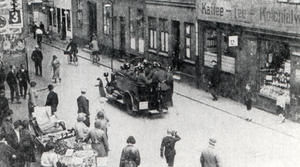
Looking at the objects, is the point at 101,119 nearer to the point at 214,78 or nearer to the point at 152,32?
the point at 214,78

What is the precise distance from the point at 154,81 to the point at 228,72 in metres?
4.69

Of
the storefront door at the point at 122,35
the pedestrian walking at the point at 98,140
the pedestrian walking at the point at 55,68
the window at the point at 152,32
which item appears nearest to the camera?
the pedestrian walking at the point at 98,140

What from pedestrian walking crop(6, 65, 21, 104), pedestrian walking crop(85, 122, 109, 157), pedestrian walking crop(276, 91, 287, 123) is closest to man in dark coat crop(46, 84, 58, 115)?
pedestrian walking crop(6, 65, 21, 104)

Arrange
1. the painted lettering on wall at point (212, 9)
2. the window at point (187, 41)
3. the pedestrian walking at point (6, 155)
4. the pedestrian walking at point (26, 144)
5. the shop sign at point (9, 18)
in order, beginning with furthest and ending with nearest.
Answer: the window at point (187, 41), the painted lettering on wall at point (212, 9), the shop sign at point (9, 18), the pedestrian walking at point (26, 144), the pedestrian walking at point (6, 155)

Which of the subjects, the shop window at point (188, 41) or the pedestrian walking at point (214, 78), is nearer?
the pedestrian walking at point (214, 78)

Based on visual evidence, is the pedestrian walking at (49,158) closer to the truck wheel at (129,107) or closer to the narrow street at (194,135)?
the narrow street at (194,135)

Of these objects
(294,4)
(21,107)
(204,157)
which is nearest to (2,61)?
(21,107)

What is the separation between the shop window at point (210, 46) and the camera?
89.3 feet

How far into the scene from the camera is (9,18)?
72.7 ft

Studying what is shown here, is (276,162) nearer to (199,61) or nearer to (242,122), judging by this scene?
(242,122)

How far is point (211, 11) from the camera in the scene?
26844 millimetres

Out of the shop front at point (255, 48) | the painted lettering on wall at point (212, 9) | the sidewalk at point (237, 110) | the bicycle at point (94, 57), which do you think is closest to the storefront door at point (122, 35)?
the bicycle at point (94, 57)

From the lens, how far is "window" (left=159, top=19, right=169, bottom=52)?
31.9 m

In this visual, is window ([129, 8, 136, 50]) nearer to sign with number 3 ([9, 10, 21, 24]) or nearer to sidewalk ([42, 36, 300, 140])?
sidewalk ([42, 36, 300, 140])
